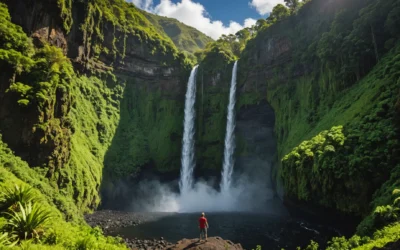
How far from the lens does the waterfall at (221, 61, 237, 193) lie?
4825cm

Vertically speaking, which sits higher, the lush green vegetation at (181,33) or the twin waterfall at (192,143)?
the lush green vegetation at (181,33)

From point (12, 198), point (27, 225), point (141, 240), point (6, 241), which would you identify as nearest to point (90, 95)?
point (141, 240)

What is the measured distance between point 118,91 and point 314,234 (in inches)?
1588

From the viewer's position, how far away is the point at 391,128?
18.8 metres

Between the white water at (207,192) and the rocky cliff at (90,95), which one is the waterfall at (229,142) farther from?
the rocky cliff at (90,95)

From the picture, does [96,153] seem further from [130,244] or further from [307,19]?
[307,19]

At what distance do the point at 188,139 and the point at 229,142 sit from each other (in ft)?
25.4

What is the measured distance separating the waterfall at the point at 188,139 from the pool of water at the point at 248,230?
16203 mm

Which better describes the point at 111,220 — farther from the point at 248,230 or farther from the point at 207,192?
the point at 207,192

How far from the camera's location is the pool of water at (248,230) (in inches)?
889

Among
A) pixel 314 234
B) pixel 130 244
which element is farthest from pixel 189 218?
pixel 314 234

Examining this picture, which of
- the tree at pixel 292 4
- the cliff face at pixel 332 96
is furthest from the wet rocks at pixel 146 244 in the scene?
the tree at pixel 292 4

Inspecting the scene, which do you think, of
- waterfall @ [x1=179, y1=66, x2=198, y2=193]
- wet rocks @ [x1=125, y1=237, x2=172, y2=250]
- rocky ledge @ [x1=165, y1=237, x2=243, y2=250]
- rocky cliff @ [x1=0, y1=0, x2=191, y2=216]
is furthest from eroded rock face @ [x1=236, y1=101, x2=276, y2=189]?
rocky ledge @ [x1=165, y1=237, x2=243, y2=250]

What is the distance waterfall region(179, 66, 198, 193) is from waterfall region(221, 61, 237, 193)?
5.93 m
